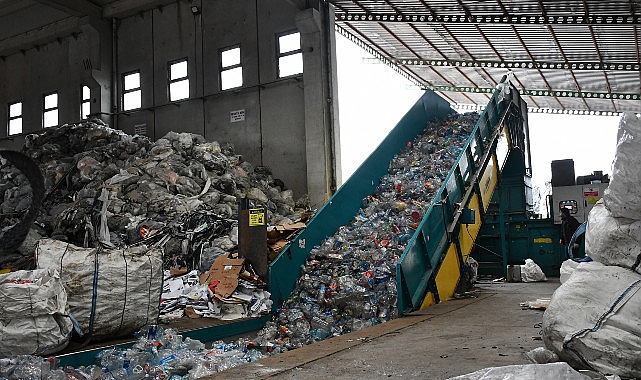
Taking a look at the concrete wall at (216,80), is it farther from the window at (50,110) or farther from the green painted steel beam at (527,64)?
the green painted steel beam at (527,64)

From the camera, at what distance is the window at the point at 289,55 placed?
1113cm

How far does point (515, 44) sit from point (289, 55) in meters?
5.37

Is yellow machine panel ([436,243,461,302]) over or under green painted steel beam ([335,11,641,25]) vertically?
under

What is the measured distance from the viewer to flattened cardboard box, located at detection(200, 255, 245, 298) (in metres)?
5.47

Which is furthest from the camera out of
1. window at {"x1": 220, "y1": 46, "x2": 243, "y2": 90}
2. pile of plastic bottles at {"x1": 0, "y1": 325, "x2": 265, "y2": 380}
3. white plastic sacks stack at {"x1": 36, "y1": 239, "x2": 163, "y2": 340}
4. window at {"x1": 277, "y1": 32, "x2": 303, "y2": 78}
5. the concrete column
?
window at {"x1": 220, "y1": 46, "x2": 243, "y2": 90}

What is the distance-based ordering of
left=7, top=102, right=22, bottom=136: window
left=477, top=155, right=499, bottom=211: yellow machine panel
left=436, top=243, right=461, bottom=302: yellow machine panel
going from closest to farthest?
left=436, top=243, right=461, bottom=302: yellow machine panel, left=477, top=155, right=499, bottom=211: yellow machine panel, left=7, top=102, right=22, bottom=136: window

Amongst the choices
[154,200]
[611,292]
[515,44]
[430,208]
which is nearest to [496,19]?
[515,44]

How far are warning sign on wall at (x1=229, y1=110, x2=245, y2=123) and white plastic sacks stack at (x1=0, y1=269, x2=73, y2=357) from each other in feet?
27.2

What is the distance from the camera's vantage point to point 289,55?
1125 cm

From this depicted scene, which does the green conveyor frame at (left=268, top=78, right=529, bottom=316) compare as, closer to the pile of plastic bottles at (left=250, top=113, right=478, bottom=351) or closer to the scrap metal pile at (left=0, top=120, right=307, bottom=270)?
the pile of plastic bottles at (left=250, top=113, right=478, bottom=351)

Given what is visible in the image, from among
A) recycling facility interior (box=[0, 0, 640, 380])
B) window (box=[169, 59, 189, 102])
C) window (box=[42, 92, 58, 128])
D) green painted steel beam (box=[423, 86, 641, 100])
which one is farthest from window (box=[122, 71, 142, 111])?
green painted steel beam (box=[423, 86, 641, 100])

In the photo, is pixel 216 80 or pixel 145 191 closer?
pixel 145 191

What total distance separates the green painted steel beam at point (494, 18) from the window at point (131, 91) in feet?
18.2

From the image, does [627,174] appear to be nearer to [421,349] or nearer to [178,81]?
[421,349]
